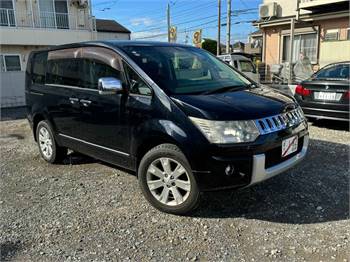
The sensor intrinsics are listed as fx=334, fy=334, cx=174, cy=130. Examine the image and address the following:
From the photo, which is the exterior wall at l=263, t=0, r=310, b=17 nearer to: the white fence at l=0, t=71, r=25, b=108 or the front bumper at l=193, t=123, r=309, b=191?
the white fence at l=0, t=71, r=25, b=108

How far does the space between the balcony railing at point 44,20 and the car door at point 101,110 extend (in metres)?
14.8

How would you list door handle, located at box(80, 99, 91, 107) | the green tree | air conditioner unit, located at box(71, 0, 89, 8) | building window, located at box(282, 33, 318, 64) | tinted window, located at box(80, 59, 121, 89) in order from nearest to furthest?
tinted window, located at box(80, 59, 121, 89) → door handle, located at box(80, 99, 91, 107) → building window, located at box(282, 33, 318, 64) → air conditioner unit, located at box(71, 0, 89, 8) → the green tree

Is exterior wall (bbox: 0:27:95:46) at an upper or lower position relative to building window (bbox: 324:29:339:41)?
upper

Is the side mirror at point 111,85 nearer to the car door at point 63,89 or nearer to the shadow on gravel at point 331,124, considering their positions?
the car door at point 63,89

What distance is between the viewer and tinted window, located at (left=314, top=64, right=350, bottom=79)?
7043mm

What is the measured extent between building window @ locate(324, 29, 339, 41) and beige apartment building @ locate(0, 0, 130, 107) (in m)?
12.2

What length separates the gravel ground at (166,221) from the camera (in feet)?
9.38

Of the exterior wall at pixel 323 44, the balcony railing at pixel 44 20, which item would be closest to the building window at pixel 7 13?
the balcony railing at pixel 44 20

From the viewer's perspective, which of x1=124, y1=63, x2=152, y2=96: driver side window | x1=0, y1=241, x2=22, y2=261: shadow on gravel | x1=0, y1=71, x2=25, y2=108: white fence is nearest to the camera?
x1=0, y1=241, x2=22, y2=261: shadow on gravel

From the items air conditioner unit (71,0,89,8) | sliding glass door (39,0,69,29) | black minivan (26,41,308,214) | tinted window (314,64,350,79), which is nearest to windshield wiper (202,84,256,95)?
black minivan (26,41,308,214)

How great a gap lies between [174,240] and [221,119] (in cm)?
118

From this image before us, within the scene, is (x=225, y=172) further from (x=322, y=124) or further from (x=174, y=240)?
(x=322, y=124)

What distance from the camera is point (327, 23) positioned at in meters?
15.7

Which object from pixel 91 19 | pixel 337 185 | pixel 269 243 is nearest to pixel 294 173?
pixel 337 185
